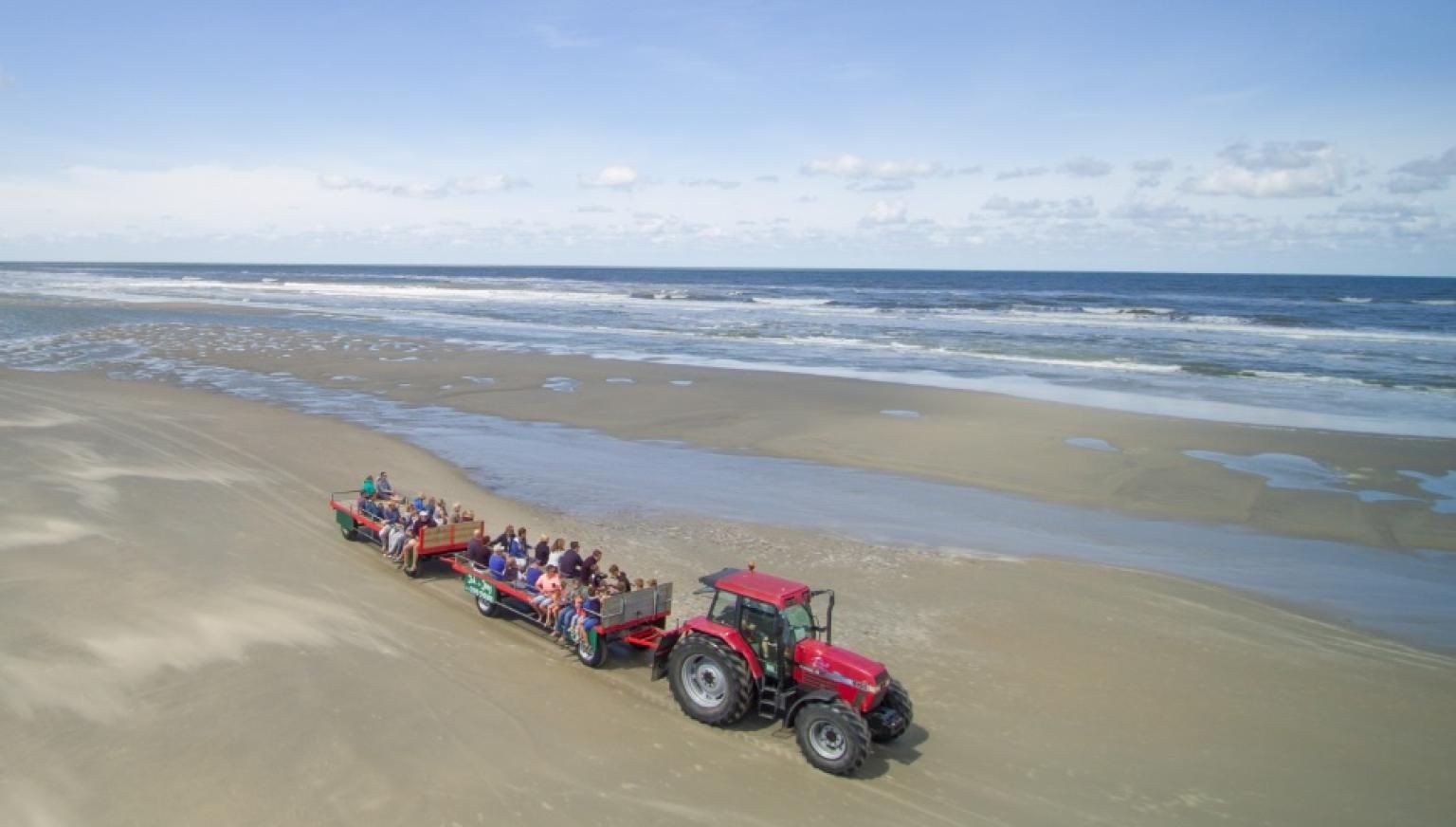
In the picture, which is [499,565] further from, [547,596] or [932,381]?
[932,381]

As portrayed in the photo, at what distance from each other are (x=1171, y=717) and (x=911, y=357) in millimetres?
33641

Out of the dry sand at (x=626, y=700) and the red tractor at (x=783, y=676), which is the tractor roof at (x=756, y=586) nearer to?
the red tractor at (x=783, y=676)

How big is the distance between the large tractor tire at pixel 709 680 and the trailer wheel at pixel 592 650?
3.39 ft

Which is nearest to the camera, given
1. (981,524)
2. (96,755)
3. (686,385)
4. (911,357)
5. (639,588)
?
(96,755)

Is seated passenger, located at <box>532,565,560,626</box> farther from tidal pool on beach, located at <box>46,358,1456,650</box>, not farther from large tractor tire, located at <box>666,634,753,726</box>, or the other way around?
tidal pool on beach, located at <box>46,358,1456,650</box>

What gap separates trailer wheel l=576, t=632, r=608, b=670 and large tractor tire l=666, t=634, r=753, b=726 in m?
1.03

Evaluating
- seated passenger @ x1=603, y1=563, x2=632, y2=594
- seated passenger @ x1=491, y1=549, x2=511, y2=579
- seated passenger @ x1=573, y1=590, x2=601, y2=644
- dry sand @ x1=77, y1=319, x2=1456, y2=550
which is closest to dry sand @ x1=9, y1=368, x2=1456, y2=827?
seated passenger @ x1=573, y1=590, x2=601, y2=644

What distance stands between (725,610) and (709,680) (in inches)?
29.6

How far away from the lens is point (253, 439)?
21.6m

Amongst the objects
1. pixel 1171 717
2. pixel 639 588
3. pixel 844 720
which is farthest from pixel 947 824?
pixel 639 588

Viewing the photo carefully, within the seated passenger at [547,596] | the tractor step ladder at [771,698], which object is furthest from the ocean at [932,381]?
the tractor step ladder at [771,698]

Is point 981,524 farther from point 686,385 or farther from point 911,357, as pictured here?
point 911,357

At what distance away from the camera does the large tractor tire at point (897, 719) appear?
8.64 meters

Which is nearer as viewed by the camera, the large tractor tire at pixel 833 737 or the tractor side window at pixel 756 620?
the large tractor tire at pixel 833 737
